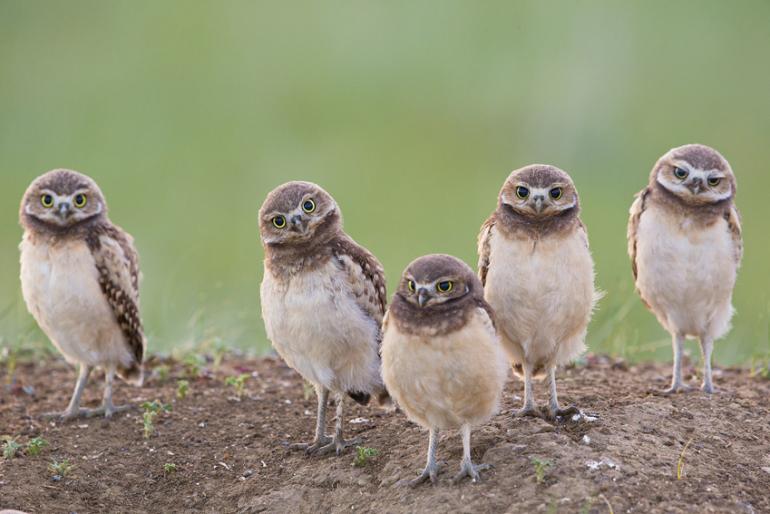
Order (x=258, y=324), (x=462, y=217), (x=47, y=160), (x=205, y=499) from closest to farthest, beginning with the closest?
(x=205, y=499) → (x=258, y=324) → (x=462, y=217) → (x=47, y=160)

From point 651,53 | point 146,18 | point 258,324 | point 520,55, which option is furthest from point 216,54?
point 258,324

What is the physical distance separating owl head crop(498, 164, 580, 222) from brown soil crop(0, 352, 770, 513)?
1244 millimetres

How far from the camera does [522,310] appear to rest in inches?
271

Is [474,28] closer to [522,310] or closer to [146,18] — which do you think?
[146,18]

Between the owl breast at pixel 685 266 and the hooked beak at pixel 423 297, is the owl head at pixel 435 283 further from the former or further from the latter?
the owl breast at pixel 685 266

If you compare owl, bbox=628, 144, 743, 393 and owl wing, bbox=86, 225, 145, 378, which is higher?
owl, bbox=628, 144, 743, 393

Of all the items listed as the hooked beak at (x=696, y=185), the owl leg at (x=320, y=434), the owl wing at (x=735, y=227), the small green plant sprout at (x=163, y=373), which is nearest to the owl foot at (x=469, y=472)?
the owl leg at (x=320, y=434)

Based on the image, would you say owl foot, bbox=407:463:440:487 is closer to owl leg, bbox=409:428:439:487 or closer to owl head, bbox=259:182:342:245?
owl leg, bbox=409:428:439:487

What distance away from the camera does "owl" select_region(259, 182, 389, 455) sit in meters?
6.93

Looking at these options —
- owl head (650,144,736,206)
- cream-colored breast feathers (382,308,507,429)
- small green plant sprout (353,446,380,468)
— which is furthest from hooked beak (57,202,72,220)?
owl head (650,144,736,206)

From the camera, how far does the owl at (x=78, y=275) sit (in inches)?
318

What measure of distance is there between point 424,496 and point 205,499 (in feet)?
4.68

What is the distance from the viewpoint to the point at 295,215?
22.7ft

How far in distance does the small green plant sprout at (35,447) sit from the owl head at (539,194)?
322 cm
